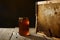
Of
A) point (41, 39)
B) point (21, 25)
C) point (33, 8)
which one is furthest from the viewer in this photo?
point (33, 8)

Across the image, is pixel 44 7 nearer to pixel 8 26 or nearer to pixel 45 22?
pixel 45 22

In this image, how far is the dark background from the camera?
1469 millimetres

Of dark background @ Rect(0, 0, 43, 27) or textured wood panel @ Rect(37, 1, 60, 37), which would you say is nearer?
textured wood panel @ Rect(37, 1, 60, 37)

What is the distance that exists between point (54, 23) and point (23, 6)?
506 millimetres

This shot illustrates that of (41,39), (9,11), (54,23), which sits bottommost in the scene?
(41,39)

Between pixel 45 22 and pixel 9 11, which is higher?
pixel 9 11

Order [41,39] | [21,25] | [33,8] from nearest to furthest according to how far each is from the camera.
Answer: [41,39]
[21,25]
[33,8]

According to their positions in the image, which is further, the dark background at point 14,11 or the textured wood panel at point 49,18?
the dark background at point 14,11

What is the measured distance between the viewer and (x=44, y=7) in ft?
3.77

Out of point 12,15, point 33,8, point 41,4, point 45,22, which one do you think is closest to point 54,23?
point 45,22

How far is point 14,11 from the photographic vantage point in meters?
1.49

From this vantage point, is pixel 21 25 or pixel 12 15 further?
pixel 12 15

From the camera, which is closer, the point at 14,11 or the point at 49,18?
the point at 49,18

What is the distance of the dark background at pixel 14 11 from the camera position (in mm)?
1469
